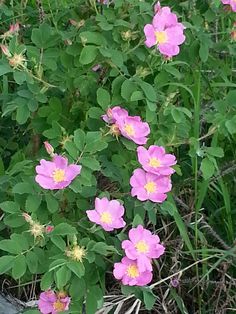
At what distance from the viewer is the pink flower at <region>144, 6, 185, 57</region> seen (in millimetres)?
1641

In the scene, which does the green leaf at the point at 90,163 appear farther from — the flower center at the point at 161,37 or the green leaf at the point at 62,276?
the flower center at the point at 161,37

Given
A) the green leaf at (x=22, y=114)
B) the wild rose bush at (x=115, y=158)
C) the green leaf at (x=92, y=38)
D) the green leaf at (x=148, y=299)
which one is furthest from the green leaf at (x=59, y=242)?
the green leaf at (x=92, y=38)

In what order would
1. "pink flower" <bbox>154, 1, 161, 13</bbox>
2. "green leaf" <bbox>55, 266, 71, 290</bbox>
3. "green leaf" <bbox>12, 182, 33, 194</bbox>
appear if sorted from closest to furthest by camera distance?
"green leaf" <bbox>55, 266, 71, 290</bbox> < "green leaf" <bbox>12, 182, 33, 194</bbox> < "pink flower" <bbox>154, 1, 161, 13</bbox>

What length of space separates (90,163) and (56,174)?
77mm

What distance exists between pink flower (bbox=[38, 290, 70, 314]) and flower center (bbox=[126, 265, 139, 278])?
137mm

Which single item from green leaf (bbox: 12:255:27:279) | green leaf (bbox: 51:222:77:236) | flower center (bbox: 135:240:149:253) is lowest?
flower center (bbox: 135:240:149:253)

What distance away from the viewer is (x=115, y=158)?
1665 millimetres

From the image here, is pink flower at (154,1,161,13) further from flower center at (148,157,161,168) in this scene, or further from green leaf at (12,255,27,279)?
green leaf at (12,255,27,279)

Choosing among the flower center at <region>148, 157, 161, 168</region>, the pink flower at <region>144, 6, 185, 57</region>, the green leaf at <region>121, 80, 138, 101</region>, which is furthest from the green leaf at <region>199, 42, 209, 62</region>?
the flower center at <region>148, 157, 161, 168</region>

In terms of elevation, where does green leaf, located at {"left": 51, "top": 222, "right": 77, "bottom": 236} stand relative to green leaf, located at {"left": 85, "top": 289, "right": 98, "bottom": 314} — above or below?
above

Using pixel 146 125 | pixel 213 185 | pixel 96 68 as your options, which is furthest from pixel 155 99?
pixel 213 185

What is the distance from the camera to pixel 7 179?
159 cm

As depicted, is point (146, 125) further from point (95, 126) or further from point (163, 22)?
point (163, 22)

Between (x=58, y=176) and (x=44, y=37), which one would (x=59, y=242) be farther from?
(x=44, y=37)
